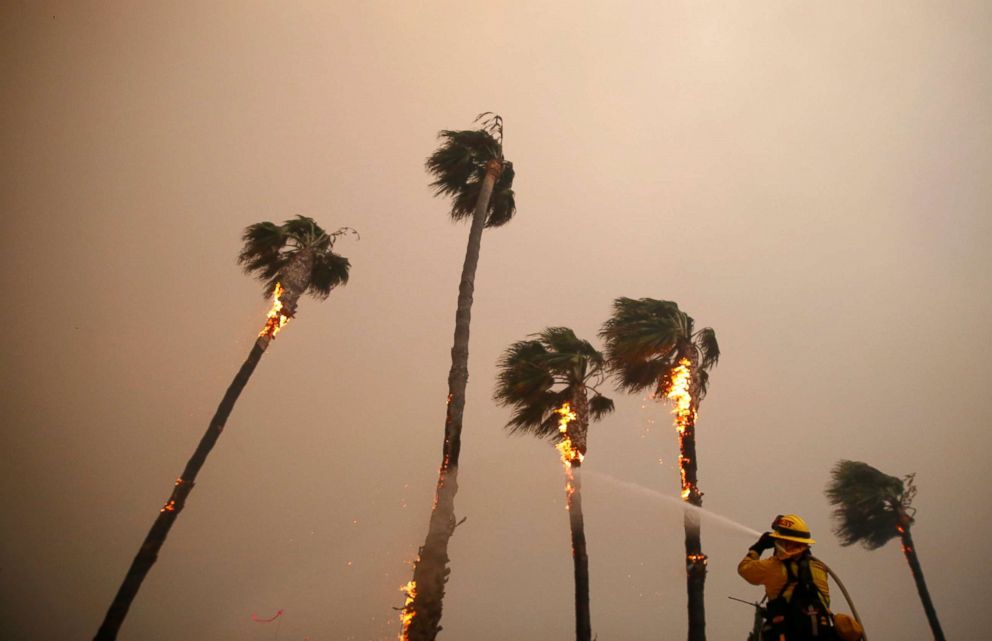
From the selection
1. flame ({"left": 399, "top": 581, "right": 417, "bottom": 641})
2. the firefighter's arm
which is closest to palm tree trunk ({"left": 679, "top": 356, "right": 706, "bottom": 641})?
flame ({"left": 399, "top": 581, "right": 417, "bottom": 641})

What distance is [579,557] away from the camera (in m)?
13.1

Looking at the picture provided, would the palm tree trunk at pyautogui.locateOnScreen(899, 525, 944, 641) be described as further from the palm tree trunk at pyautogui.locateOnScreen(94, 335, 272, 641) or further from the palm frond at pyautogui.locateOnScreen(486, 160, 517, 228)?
the palm tree trunk at pyautogui.locateOnScreen(94, 335, 272, 641)

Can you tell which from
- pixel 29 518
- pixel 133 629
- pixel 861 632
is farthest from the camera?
pixel 133 629

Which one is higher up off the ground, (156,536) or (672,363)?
(672,363)

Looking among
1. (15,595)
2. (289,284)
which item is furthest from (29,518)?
(289,284)

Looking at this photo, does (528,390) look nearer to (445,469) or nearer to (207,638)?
(445,469)

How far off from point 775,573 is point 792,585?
147 millimetres

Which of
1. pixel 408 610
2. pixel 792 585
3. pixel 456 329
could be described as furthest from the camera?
pixel 456 329

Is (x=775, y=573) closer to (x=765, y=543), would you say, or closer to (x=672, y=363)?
(x=765, y=543)

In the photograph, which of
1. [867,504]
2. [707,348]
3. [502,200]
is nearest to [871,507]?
[867,504]

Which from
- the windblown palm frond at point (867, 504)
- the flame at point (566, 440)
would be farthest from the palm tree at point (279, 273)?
the windblown palm frond at point (867, 504)

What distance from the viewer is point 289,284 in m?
15.5

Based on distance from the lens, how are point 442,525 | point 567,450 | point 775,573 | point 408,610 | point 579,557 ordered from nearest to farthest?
point 775,573
point 408,610
point 442,525
point 579,557
point 567,450

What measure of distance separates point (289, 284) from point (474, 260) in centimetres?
702
